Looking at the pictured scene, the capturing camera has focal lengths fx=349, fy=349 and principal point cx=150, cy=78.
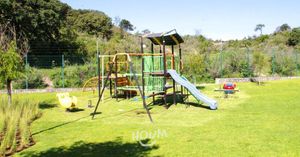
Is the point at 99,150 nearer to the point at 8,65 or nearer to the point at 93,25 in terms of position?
the point at 8,65

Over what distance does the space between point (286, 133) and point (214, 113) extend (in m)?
3.19

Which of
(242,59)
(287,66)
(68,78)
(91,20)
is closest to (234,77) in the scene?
(242,59)

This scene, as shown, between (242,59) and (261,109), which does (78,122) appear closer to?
(261,109)

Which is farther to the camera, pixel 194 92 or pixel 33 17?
pixel 33 17

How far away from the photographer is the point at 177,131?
25.7ft

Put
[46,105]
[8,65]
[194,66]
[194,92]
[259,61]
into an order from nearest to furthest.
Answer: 1. [8,65]
2. [194,92]
3. [46,105]
4. [194,66]
5. [259,61]

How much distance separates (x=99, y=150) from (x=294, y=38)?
42924 mm

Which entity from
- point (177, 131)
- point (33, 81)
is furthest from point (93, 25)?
point (177, 131)

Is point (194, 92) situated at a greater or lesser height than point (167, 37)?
lesser

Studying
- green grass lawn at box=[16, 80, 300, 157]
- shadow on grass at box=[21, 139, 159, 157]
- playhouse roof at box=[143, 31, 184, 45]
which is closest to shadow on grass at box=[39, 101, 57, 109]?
green grass lawn at box=[16, 80, 300, 157]

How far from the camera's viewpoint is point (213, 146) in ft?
21.1

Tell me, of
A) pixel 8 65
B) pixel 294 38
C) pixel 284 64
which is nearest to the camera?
pixel 8 65

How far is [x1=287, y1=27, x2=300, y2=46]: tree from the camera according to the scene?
43.9m

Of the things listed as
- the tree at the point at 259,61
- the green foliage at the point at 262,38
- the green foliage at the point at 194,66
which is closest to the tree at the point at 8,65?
the green foliage at the point at 194,66
